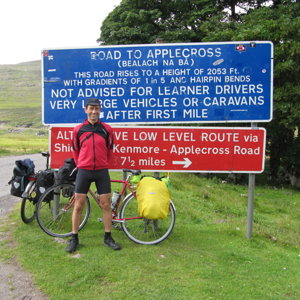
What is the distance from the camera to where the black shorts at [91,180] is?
4914 mm

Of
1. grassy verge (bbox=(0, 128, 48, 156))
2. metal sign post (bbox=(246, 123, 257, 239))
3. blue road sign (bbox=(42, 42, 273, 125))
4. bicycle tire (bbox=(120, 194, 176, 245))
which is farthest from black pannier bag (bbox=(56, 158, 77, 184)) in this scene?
grassy verge (bbox=(0, 128, 48, 156))

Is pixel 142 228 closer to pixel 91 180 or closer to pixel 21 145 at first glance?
pixel 91 180

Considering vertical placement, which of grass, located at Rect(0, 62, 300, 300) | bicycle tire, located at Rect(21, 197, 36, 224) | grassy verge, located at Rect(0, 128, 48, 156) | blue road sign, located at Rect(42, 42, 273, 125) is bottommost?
grassy verge, located at Rect(0, 128, 48, 156)

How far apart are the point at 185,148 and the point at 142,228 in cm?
154

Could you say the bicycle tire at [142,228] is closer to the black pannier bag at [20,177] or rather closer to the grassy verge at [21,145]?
the black pannier bag at [20,177]

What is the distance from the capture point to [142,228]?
568 cm

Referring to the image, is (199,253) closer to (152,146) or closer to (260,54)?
(152,146)

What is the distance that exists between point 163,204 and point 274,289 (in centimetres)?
184

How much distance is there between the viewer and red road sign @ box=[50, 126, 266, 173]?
5.79 m

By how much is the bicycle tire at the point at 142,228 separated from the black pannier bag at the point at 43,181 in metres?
1.53

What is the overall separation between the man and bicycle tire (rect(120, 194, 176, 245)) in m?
0.37

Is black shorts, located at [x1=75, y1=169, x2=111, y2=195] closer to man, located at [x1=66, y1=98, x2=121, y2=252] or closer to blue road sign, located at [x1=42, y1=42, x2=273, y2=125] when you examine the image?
man, located at [x1=66, y1=98, x2=121, y2=252]

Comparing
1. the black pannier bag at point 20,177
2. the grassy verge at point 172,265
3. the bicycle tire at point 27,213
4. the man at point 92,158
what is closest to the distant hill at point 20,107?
the bicycle tire at point 27,213

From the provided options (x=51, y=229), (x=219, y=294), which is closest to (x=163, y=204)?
(x=219, y=294)
